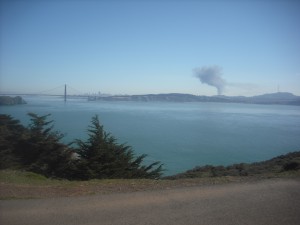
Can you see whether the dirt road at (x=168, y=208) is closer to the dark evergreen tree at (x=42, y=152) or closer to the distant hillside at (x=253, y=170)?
the distant hillside at (x=253, y=170)

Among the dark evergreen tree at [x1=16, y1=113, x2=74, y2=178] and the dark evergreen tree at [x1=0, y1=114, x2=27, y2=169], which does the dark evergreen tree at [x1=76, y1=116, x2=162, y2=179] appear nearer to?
the dark evergreen tree at [x1=16, y1=113, x2=74, y2=178]

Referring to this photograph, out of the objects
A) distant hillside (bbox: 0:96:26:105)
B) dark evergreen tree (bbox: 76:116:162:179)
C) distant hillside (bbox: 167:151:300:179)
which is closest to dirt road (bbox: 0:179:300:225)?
distant hillside (bbox: 167:151:300:179)

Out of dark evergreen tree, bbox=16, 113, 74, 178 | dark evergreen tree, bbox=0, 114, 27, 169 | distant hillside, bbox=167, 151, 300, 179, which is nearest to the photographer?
distant hillside, bbox=167, 151, 300, 179

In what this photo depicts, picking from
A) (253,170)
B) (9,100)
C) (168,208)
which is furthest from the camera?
(9,100)

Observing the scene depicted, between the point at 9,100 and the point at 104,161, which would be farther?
the point at 9,100

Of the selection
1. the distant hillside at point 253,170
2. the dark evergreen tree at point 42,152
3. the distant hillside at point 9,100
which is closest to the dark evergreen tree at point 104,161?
the dark evergreen tree at point 42,152

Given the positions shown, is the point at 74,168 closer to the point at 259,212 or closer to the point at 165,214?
the point at 165,214

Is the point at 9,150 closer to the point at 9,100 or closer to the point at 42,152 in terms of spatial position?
the point at 42,152

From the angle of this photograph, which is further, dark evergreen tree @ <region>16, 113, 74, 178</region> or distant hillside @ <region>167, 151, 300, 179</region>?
dark evergreen tree @ <region>16, 113, 74, 178</region>

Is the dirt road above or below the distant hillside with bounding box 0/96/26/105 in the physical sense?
below

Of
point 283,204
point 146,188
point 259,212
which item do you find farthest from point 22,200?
point 283,204

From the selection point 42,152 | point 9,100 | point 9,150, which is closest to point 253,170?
point 42,152
